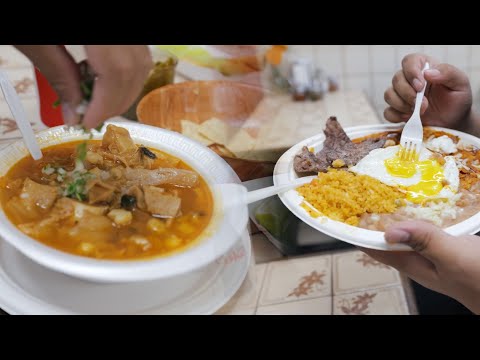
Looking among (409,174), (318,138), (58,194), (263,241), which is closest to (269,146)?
(318,138)

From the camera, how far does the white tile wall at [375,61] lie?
1.42 m

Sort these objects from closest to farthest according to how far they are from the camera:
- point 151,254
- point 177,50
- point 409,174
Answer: point 151,254 < point 177,50 < point 409,174

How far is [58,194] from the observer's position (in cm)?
122

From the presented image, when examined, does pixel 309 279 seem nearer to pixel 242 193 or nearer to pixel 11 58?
pixel 242 193

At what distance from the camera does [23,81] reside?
1.19m

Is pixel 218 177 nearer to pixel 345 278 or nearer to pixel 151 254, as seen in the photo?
pixel 151 254

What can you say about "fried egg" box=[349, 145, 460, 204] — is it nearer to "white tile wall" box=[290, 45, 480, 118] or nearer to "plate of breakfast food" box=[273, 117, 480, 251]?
"plate of breakfast food" box=[273, 117, 480, 251]

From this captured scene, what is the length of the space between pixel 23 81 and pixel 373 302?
1006mm

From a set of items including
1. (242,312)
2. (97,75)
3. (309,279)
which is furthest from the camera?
(309,279)

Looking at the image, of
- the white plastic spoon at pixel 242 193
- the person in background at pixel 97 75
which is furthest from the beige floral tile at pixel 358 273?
the person in background at pixel 97 75

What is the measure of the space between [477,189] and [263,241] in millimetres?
602

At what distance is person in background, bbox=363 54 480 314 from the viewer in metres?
1.27

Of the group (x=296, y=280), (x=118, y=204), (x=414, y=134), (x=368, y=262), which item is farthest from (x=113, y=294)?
(x=414, y=134)

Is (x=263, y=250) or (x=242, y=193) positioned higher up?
(x=242, y=193)
